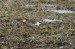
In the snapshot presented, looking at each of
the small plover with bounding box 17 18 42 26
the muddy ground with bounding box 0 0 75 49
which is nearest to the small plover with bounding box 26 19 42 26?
the small plover with bounding box 17 18 42 26

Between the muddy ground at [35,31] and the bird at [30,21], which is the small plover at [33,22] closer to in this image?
the bird at [30,21]

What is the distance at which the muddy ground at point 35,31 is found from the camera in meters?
13.7

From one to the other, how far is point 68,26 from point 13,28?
3346 mm

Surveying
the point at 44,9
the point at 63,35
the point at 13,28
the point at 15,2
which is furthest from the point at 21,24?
the point at 15,2

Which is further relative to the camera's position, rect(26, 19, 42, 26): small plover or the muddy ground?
rect(26, 19, 42, 26): small plover

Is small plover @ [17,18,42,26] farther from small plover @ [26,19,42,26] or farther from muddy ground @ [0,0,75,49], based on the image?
muddy ground @ [0,0,75,49]

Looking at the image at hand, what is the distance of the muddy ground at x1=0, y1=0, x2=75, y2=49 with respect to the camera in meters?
13.7

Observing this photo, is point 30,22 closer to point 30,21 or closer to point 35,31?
point 30,21

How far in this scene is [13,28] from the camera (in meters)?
16.5

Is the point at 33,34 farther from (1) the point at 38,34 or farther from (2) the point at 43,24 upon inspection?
(2) the point at 43,24

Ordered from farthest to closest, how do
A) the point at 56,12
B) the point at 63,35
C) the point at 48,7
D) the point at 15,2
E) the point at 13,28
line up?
1. the point at 15,2
2. the point at 48,7
3. the point at 56,12
4. the point at 13,28
5. the point at 63,35

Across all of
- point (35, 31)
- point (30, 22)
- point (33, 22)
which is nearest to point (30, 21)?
point (30, 22)

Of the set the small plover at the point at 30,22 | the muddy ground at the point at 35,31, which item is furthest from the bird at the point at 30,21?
the muddy ground at the point at 35,31

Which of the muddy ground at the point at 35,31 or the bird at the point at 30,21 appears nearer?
the muddy ground at the point at 35,31
